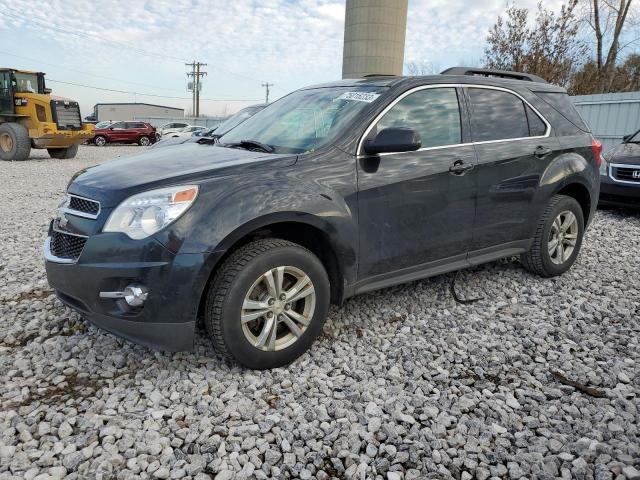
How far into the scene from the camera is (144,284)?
2672 mm

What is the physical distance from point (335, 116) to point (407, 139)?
A: 598mm

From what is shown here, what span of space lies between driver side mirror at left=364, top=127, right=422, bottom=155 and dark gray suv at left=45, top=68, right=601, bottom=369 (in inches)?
0.5

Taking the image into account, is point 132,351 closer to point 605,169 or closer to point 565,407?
point 565,407

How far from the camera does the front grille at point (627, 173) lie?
7562 mm

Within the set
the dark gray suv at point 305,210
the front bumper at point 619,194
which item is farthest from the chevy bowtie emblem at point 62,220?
the front bumper at point 619,194

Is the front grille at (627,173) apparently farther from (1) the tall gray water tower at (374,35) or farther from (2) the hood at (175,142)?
(1) the tall gray water tower at (374,35)

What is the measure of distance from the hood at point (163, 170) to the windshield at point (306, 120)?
25 cm

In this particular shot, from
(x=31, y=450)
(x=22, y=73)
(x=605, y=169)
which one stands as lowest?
(x=31, y=450)

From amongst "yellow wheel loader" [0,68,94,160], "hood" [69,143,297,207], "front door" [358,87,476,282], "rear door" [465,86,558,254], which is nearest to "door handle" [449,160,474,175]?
"front door" [358,87,476,282]

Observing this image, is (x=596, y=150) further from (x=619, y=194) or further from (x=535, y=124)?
(x=619, y=194)

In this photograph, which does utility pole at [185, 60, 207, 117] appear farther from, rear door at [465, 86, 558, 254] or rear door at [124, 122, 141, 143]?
rear door at [465, 86, 558, 254]

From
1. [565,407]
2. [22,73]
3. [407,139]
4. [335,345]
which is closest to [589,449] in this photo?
[565,407]

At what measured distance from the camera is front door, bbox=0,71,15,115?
16.6 metres

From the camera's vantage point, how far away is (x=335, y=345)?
135 inches
